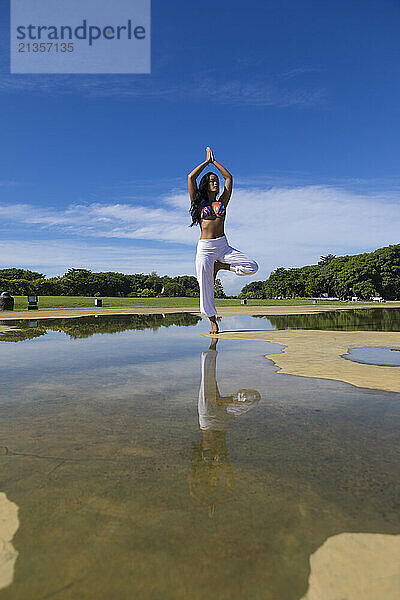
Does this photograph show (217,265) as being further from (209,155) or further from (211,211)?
(209,155)

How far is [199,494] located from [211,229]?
8.43 m

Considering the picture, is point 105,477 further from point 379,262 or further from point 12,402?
point 379,262

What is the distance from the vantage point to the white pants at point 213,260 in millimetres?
10005

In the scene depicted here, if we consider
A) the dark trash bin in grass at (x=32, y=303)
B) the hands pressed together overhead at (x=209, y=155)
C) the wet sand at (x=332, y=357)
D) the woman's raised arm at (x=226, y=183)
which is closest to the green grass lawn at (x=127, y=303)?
the dark trash bin in grass at (x=32, y=303)

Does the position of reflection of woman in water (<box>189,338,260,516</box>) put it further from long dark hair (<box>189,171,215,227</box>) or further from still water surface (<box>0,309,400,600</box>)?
long dark hair (<box>189,171,215,227</box>)

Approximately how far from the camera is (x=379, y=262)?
68.8 m

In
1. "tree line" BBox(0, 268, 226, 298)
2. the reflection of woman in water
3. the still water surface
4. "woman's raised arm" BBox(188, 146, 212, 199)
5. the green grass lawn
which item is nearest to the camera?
the still water surface

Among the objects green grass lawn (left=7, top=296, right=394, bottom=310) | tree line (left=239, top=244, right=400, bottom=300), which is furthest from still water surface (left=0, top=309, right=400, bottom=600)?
tree line (left=239, top=244, right=400, bottom=300)

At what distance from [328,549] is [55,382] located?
13.7 ft

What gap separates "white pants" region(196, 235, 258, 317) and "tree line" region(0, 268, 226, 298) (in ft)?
215

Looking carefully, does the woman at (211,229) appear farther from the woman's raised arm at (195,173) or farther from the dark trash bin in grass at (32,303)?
the dark trash bin in grass at (32,303)

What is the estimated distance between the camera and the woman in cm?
993

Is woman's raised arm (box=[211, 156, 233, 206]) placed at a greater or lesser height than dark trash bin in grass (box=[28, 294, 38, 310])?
greater

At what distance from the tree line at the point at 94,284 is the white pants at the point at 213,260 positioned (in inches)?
2579
